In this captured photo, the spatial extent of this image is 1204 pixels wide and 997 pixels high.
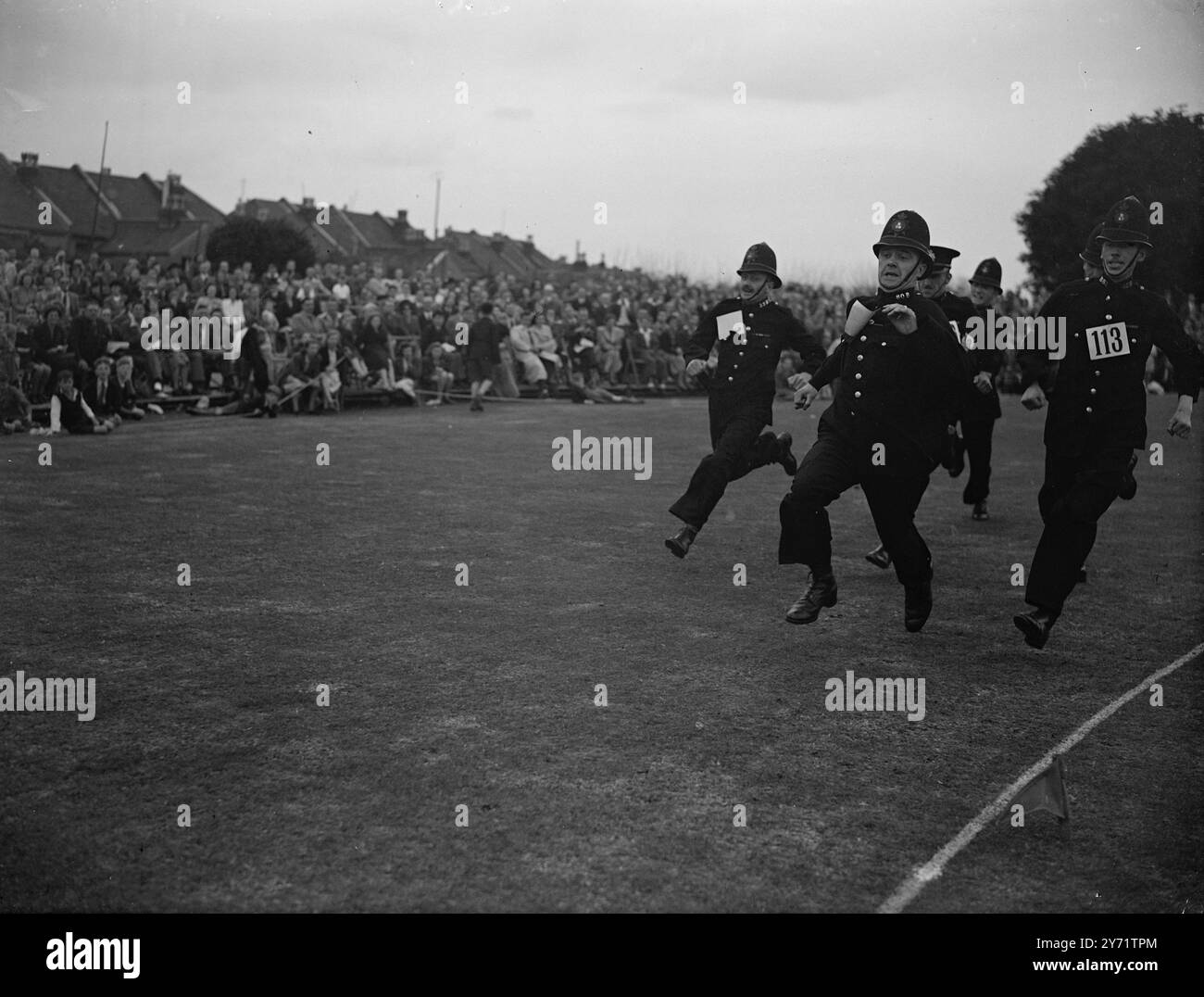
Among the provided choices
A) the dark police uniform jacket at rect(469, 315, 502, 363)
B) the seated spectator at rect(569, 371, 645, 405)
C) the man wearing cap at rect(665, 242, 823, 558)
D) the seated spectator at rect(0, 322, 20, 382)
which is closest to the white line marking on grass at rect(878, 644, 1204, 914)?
the man wearing cap at rect(665, 242, 823, 558)

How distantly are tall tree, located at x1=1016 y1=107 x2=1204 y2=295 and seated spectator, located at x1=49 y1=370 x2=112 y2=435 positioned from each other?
45.7 ft

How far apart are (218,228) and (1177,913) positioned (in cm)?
5447

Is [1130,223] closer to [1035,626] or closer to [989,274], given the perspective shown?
[1035,626]

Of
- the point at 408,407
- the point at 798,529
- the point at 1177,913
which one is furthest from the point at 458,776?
the point at 408,407

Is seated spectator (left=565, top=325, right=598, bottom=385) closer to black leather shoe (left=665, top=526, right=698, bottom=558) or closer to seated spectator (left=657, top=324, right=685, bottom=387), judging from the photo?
seated spectator (left=657, top=324, right=685, bottom=387)

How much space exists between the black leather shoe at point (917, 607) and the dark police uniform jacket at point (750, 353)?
2500 millimetres

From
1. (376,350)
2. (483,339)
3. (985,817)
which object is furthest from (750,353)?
(376,350)

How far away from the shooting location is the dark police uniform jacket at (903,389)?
7180mm

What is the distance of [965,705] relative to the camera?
5.91 metres

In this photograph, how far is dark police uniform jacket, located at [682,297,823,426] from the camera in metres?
9.54

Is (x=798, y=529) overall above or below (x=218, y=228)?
below

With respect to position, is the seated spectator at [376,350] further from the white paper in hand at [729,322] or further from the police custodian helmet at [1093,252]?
the police custodian helmet at [1093,252]
